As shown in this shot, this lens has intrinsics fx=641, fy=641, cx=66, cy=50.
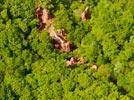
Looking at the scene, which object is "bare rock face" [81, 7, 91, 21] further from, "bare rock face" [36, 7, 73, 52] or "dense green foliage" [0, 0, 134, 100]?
"bare rock face" [36, 7, 73, 52]

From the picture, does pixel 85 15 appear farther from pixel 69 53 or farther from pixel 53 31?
pixel 69 53

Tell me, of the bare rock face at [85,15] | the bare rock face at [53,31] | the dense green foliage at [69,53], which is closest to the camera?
the dense green foliage at [69,53]

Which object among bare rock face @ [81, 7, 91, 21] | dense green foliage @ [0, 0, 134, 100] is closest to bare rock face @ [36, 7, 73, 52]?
Answer: dense green foliage @ [0, 0, 134, 100]

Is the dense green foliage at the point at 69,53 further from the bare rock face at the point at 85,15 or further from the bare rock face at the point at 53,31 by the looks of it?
the bare rock face at the point at 53,31

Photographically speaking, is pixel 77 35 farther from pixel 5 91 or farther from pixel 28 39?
pixel 5 91

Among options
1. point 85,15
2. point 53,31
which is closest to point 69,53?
point 53,31

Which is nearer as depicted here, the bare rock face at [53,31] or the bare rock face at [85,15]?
the bare rock face at [53,31]

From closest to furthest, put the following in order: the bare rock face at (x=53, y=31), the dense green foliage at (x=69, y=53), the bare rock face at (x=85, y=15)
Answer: the dense green foliage at (x=69, y=53) < the bare rock face at (x=53, y=31) < the bare rock face at (x=85, y=15)

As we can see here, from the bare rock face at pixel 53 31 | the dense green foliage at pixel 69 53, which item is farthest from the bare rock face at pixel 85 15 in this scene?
the bare rock face at pixel 53 31

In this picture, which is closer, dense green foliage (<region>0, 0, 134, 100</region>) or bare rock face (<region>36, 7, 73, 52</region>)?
dense green foliage (<region>0, 0, 134, 100</region>)

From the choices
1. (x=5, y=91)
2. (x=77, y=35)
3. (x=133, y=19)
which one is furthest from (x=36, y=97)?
(x=133, y=19)
